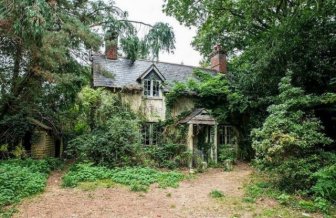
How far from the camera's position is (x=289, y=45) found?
13.8 m

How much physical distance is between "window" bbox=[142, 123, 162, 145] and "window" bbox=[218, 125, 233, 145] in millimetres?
3832

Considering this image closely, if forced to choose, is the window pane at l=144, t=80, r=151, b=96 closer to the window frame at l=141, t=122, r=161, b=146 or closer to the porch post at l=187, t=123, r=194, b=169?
the window frame at l=141, t=122, r=161, b=146

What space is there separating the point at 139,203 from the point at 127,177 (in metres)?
2.72

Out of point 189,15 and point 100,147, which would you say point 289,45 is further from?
point 100,147

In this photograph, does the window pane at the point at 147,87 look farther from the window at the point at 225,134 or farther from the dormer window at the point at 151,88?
the window at the point at 225,134

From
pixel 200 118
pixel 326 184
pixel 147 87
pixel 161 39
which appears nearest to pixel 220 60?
pixel 147 87

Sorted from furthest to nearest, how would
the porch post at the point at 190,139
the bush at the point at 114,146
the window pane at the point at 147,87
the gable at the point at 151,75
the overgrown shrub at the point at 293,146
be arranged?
the window pane at the point at 147,87 < the gable at the point at 151,75 < the porch post at the point at 190,139 < the bush at the point at 114,146 < the overgrown shrub at the point at 293,146

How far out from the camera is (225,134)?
18.6 meters

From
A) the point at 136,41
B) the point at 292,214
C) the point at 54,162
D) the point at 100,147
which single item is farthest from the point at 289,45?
the point at 54,162

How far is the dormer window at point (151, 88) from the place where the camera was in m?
18.0

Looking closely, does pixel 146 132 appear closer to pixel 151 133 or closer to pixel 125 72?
pixel 151 133

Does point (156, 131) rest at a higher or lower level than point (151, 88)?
lower

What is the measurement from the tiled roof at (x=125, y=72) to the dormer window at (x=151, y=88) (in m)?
0.55

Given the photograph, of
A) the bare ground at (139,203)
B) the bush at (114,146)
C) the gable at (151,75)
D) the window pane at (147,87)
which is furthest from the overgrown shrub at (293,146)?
the gable at (151,75)
